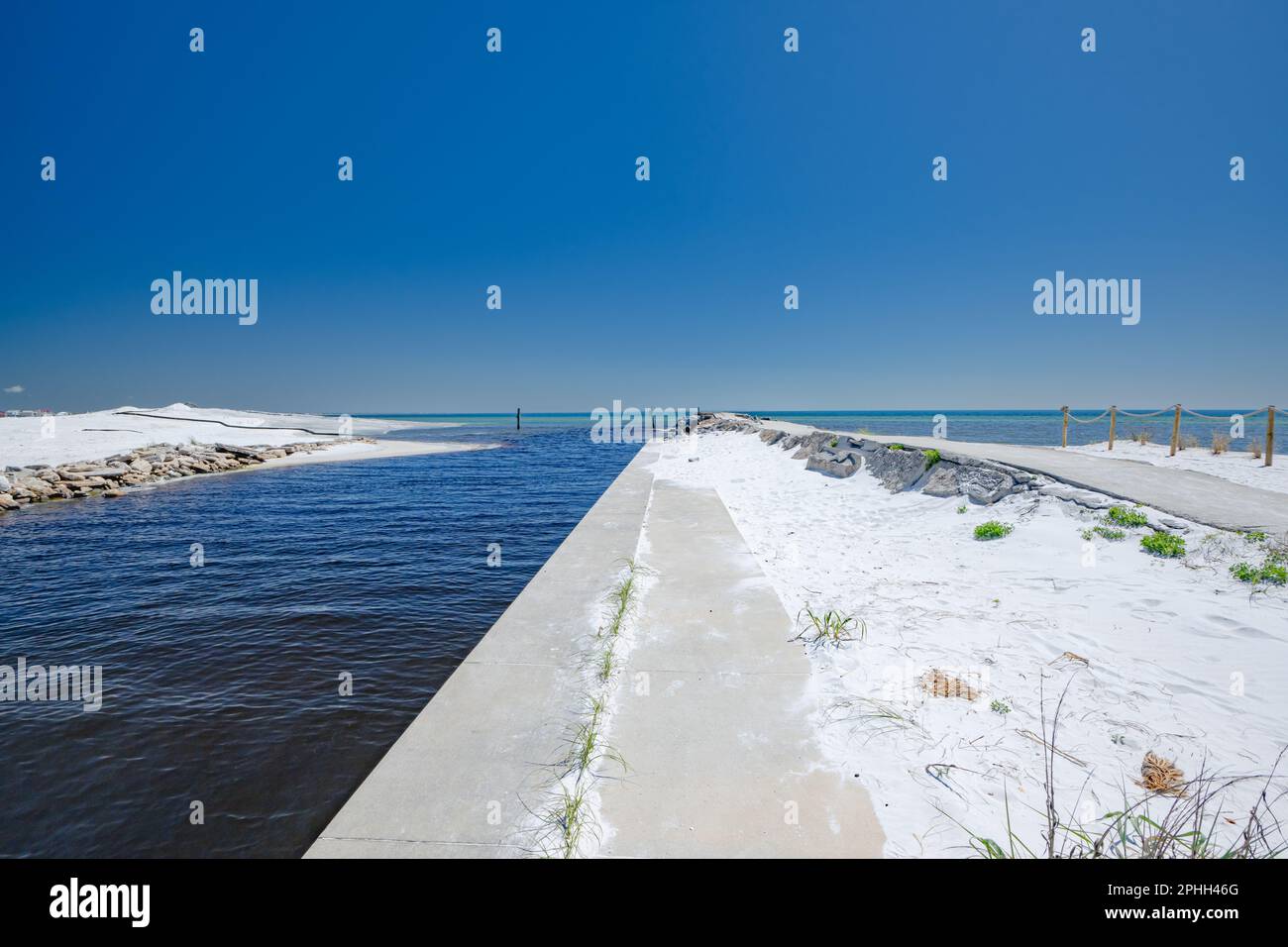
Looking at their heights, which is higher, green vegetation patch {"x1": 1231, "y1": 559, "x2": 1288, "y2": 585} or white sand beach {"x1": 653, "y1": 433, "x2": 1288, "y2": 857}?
green vegetation patch {"x1": 1231, "y1": 559, "x2": 1288, "y2": 585}

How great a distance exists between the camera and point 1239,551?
16.7 feet

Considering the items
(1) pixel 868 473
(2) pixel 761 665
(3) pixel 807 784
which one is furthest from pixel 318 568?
(1) pixel 868 473

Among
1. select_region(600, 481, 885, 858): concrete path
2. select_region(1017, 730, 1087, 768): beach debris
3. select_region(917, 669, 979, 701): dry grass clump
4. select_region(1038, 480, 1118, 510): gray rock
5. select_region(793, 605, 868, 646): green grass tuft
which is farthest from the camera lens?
select_region(1038, 480, 1118, 510): gray rock

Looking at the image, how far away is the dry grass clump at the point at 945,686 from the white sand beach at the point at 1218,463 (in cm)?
860

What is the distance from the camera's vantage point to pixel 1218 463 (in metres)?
12.4

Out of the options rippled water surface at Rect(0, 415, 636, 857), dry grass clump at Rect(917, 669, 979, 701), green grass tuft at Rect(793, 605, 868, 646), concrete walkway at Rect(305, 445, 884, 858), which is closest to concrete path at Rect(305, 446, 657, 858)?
concrete walkway at Rect(305, 445, 884, 858)

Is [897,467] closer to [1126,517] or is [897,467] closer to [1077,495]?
[1077,495]

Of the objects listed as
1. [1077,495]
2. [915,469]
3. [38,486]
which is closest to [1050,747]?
[1077,495]

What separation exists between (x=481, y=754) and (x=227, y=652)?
11.5 feet

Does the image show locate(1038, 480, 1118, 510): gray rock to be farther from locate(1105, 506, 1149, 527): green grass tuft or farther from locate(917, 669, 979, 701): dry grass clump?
locate(917, 669, 979, 701): dry grass clump

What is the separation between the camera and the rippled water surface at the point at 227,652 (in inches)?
116

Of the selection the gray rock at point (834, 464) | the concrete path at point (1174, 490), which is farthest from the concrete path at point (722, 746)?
the gray rock at point (834, 464)

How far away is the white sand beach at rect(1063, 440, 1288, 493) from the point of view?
32.1ft

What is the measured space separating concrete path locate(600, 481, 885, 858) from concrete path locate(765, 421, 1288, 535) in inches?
212
